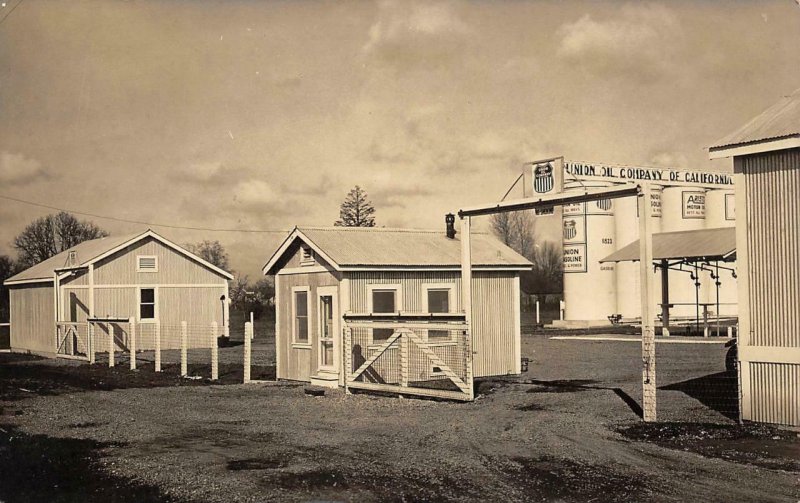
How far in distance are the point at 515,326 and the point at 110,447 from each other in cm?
1133

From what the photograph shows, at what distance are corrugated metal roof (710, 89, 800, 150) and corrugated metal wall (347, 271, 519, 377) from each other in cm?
838

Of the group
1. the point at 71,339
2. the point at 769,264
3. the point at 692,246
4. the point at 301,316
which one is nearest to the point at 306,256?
the point at 301,316

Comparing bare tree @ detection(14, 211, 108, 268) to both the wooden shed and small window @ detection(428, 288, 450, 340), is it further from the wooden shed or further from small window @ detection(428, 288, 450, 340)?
small window @ detection(428, 288, 450, 340)

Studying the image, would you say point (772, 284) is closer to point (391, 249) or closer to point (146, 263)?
point (391, 249)

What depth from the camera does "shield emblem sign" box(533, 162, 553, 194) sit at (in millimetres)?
14672

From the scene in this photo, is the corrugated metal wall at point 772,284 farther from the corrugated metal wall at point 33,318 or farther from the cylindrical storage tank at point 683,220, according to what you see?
the cylindrical storage tank at point 683,220

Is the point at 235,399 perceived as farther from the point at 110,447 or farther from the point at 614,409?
the point at 614,409

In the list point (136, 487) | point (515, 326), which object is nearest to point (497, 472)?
point (136, 487)

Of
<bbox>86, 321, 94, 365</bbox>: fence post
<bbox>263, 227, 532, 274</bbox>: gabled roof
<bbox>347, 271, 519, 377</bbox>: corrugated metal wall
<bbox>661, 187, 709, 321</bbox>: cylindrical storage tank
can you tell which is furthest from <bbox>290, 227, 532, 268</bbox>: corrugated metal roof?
<bbox>661, 187, 709, 321</bbox>: cylindrical storage tank

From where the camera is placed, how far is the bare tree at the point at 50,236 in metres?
66.8

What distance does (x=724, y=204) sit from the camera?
44750 millimetres

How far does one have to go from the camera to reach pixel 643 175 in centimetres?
4350

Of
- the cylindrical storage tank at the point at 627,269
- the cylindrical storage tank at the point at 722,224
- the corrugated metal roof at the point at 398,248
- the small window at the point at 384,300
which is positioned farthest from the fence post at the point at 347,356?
the cylindrical storage tank at the point at 722,224

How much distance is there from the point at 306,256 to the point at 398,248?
206 centimetres
